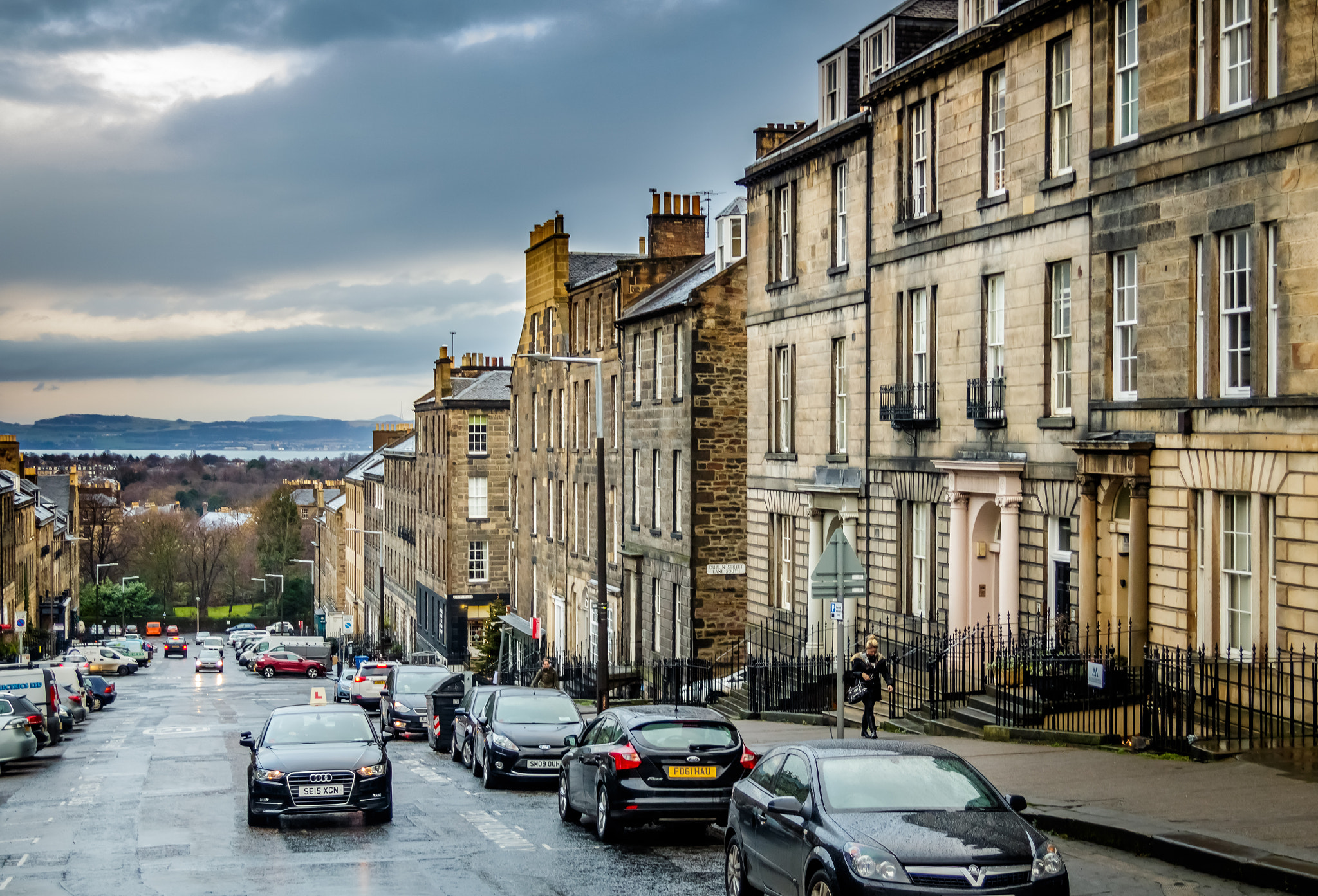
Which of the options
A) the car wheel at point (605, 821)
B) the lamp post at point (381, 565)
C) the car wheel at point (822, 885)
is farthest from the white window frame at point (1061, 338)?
the lamp post at point (381, 565)

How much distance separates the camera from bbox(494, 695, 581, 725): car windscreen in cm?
2327

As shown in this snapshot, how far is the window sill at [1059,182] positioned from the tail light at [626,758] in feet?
37.1

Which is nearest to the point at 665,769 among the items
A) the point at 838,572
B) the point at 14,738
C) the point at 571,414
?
the point at 838,572

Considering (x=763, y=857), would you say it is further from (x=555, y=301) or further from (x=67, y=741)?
(x=555, y=301)

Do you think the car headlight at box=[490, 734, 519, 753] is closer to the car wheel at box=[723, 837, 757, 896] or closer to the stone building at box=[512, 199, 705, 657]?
the car wheel at box=[723, 837, 757, 896]

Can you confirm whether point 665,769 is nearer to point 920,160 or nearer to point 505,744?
point 505,744

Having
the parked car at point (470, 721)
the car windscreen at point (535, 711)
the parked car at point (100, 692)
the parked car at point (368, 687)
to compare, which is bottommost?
the parked car at point (100, 692)

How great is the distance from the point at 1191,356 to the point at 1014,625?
611 centimetres

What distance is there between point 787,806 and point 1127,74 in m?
13.9

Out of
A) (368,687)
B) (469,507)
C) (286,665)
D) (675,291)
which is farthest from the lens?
(286,665)

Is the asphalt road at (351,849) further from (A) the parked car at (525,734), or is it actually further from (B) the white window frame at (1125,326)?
(B) the white window frame at (1125,326)

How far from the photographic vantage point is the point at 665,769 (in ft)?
53.5

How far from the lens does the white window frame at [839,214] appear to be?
30.7 m

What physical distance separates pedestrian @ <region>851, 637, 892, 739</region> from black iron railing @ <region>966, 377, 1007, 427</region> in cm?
462
